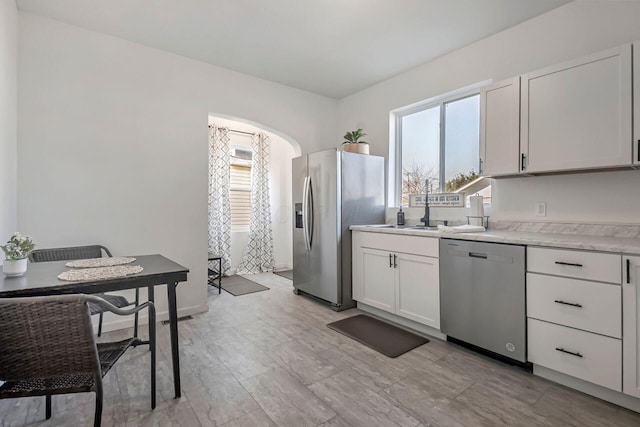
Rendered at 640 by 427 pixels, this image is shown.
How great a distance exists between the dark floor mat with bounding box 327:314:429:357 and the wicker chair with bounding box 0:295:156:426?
1.90 meters

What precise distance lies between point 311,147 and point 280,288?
2065mm

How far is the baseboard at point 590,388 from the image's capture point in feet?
5.59

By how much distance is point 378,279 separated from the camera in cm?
313

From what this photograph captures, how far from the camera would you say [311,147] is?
14.3 ft

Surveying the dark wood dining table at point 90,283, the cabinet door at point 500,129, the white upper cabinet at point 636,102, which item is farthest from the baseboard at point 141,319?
the white upper cabinet at point 636,102

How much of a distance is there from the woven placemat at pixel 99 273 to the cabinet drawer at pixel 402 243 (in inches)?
83.6

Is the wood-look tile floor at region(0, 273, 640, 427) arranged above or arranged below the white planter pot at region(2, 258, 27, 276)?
below

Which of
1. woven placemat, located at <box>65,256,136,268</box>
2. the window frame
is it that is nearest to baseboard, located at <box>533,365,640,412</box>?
woven placemat, located at <box>65,256,136,268</box>

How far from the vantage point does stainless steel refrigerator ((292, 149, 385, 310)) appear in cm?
338

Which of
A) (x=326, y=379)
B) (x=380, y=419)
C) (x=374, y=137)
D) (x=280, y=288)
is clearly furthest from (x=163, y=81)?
(x=380, y=419)

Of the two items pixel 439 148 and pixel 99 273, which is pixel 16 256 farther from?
pixel 439 148

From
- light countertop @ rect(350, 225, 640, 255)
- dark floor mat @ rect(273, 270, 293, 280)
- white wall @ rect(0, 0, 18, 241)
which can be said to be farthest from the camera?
dark floor mat @ rect(273, 270, 293, 280)

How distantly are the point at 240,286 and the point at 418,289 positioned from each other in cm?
267

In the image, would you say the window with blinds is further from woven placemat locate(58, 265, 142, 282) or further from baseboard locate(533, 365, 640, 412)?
baseboard locate(533, 365, 640, 412)
